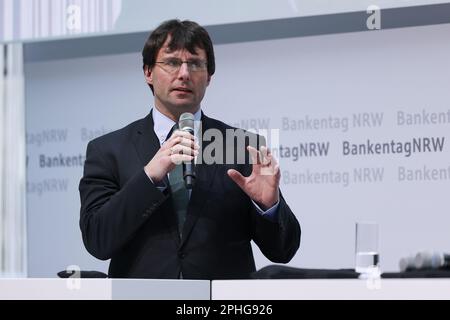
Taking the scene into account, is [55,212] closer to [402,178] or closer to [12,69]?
[12,69]

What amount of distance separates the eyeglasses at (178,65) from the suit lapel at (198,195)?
0.36 m

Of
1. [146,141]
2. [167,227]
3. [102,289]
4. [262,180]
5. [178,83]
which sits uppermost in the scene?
[178,83]

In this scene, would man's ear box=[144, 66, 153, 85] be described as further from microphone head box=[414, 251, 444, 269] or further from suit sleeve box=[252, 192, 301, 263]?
microphone head box=[414, 251, 444, 269]

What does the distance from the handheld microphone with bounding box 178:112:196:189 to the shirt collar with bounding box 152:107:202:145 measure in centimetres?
10

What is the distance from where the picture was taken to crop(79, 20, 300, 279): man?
2.78 meters

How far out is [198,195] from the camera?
2.96m

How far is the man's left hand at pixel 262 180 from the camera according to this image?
2.77 m

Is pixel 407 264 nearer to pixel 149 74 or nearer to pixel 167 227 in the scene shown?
pixel 167 227

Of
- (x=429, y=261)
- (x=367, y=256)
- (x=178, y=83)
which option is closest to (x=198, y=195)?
(x=178, y=83)

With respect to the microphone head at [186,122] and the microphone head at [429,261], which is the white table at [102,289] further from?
the microphone head at [186,122]

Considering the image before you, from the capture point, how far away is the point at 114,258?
2.88m

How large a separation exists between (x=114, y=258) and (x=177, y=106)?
0.58m

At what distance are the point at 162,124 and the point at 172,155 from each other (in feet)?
1.28

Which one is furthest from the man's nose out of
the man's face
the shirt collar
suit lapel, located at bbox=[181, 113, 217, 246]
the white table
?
the white table
